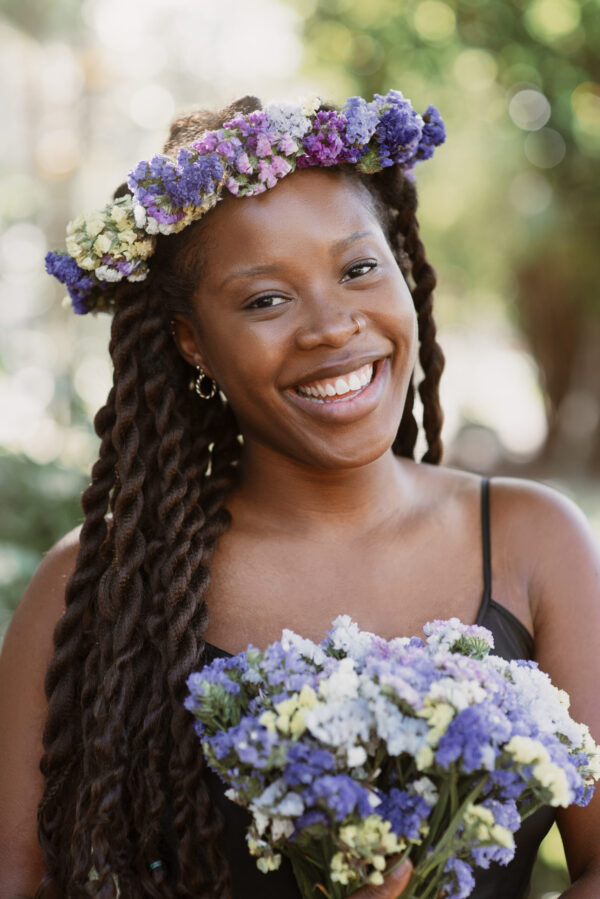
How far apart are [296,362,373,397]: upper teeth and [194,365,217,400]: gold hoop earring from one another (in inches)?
18.7

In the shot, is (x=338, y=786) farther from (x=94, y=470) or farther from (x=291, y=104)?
(x=291, y=104)

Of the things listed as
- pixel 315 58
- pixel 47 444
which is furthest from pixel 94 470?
pixel 315 58

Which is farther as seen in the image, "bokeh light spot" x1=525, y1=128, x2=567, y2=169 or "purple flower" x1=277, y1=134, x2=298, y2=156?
"bokeh light spot" x1=525, y1=128, x2=567, y2=169

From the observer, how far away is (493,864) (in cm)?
238

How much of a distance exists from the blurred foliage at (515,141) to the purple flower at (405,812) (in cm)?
869

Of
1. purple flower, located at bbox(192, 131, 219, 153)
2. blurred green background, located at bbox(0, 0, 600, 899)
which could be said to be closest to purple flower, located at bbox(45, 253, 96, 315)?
purple flower, located at bbox(192, 131, 219, 153)

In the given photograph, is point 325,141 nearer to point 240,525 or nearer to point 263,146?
point 263,146

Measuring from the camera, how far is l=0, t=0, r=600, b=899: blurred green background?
21.7 ft

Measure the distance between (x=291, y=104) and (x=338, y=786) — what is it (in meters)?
1.66

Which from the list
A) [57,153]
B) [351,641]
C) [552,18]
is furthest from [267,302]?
[552,18]

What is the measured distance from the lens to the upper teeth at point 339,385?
2416 mm

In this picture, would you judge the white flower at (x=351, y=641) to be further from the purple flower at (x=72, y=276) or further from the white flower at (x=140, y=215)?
the purple flower at (x=72, y=276)

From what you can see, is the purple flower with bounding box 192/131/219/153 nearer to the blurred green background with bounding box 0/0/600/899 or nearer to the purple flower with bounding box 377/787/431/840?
the purple flower with bounding box 377/787/431/840

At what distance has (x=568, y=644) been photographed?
97.1 inches
